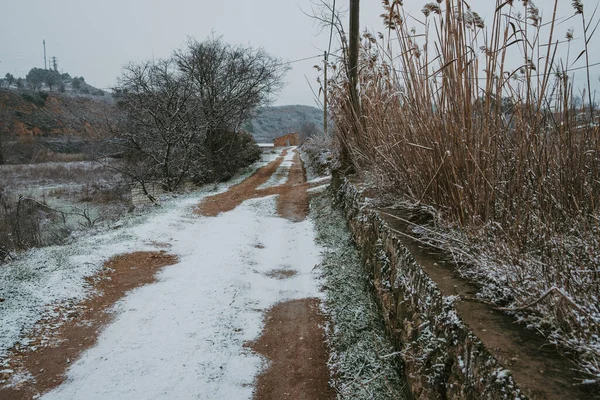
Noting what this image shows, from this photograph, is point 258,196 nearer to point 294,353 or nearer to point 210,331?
point 210,331

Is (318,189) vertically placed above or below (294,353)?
above

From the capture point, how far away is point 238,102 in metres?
16.6

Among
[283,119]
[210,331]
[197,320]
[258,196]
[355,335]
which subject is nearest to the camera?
[355,335]

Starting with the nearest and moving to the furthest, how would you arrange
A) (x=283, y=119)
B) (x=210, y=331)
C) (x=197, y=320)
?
(x=210, y=331), (x=197, y=320), (x=283, y=119)

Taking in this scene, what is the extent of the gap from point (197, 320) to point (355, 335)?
55.2 inches

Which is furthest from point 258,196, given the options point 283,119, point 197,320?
point 283,119

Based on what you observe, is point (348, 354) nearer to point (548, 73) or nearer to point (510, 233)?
point (510, 233)

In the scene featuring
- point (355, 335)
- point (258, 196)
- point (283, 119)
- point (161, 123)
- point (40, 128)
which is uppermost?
point (283, 119)

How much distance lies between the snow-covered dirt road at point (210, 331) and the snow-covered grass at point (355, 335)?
14 centimetres

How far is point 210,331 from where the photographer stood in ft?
10.1

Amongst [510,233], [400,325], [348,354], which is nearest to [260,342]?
[348,354]

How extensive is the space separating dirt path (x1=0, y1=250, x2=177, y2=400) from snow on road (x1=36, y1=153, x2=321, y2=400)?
11 centimetres

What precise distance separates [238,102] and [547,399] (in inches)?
658

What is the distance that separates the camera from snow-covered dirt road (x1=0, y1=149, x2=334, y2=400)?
96.1 inches
